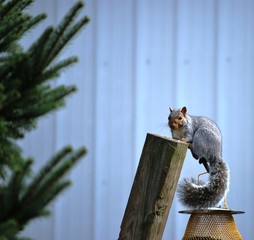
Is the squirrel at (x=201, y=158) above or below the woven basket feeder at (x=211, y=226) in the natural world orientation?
above

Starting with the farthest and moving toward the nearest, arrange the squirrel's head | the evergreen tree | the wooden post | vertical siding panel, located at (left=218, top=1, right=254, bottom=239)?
vertical siding panel, located at (left=218, top=1, right=254, bottom=239) < the squirrel's head < the wooden post < the evergreen tree

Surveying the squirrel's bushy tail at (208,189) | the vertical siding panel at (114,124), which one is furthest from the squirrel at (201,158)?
the vertical siding panel at (114,124)

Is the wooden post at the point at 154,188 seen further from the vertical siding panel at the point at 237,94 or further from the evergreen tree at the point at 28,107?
the vertical siding panel at the point at 237,94

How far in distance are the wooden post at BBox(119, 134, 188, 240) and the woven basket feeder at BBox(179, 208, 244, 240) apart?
1.91 feet

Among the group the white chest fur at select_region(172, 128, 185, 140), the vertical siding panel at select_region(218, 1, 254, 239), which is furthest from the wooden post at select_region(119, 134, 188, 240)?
the vertical siding panel at select_region(218, 1, 254, 239)

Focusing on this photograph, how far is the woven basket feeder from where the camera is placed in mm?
2678

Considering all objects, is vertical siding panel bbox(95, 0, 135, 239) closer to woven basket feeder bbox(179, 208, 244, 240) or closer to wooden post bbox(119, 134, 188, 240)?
woven basket feeder bbox(179, 208, 244, 240)

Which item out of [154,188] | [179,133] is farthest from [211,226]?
[154,188]

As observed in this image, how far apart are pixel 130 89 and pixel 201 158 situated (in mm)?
1941

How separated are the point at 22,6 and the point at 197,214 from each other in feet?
3.56

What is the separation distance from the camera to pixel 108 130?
15.0 feet

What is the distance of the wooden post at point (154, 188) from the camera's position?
2.10 m

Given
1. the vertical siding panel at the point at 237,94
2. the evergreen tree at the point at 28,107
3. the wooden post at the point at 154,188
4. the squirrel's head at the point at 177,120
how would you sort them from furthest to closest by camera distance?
1. the vertical siding panel at the point at 237,94
2. the squirrel's head at the point at 177,120
3. the wooden post at the point at 154,188
4. the evergreen tree at the point at 28,107

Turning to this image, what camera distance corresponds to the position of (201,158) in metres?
A: 2.72
